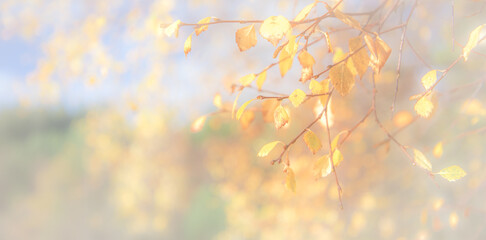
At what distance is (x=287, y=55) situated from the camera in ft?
2.74

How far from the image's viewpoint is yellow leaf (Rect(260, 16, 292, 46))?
712 mm

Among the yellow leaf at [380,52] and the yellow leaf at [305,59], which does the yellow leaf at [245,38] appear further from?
the yellow leaf at [380,52]

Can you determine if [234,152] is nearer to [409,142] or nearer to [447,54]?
[409,142]

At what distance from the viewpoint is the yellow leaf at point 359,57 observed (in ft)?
2.52

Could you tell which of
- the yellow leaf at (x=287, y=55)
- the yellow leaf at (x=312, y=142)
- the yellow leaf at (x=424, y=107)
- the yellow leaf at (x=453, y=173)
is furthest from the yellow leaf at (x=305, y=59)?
the yellow leaf at (x=453, y=173)

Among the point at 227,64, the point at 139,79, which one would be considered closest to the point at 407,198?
the point at 227,64

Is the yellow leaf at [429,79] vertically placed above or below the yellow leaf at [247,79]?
below

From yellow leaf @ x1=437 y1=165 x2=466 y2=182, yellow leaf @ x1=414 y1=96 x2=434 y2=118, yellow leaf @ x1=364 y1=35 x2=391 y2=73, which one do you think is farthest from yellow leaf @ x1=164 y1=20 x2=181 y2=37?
yellow leaf @ x1=437 y1=165 x2=466 y2=182

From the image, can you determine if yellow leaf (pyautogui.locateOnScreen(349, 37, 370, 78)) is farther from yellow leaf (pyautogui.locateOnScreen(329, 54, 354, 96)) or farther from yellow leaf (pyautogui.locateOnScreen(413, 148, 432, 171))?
yellow leaf (pyautogui.locateOnScreen(413, 148, 432, 171))

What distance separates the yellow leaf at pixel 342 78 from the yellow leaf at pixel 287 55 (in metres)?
0.07

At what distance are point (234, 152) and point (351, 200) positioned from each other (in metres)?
1.62

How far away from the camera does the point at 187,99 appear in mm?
4086

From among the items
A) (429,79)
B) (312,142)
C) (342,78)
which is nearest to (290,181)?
(312,142)

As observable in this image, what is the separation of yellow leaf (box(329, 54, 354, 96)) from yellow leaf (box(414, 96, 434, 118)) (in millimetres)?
184
